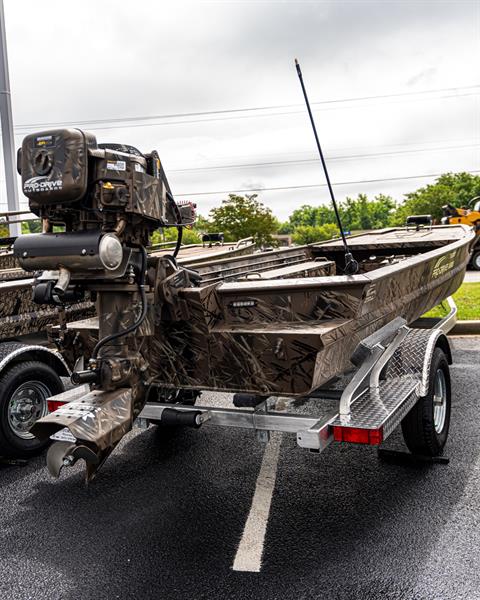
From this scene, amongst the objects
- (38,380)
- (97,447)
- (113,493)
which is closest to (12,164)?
(38,380)

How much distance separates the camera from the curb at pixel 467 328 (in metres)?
8.65

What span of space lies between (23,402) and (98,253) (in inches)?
95.8

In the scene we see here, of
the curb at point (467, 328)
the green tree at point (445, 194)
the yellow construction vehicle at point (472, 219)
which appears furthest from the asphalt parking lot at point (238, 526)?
the green tree at point (445, 194)

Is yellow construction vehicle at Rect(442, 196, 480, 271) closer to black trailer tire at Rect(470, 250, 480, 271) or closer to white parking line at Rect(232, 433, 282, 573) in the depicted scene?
black trailer tire at Rect(470, 250, 480, 271)

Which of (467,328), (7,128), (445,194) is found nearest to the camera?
(467,328)

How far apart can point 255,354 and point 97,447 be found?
1039 mm

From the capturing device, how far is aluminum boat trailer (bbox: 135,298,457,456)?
135 inches

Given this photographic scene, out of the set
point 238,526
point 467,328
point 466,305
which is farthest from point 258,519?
point 466,305

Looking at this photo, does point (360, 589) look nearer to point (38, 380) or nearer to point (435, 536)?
point (435, 536)

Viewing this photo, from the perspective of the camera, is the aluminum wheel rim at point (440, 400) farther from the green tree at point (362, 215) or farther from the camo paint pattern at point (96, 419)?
the green tree at point (362, 215)

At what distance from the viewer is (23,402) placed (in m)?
5.04

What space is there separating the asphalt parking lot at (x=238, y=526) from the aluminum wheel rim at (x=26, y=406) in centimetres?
34

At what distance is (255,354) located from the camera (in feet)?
11.7

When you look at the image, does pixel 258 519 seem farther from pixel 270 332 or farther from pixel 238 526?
pixel 270 332
